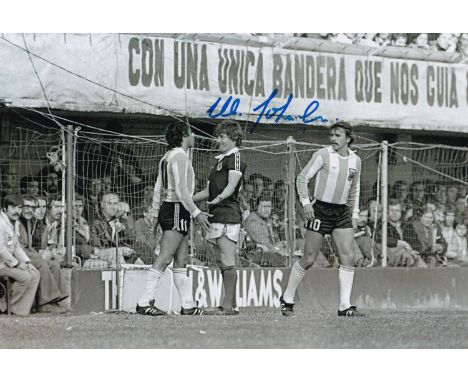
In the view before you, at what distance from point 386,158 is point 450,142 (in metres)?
2.69

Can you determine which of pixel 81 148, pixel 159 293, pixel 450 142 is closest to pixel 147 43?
pixel 81 148

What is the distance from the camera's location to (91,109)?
12.3 metres

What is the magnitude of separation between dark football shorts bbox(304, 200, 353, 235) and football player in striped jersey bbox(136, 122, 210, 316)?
3.51 feet

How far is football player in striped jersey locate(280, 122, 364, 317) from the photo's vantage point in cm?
1016

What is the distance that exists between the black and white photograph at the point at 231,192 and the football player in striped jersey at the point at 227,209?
2cm

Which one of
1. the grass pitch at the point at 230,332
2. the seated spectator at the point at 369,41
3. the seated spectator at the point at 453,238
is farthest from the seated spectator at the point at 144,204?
the seated spectator at the point at 453,238

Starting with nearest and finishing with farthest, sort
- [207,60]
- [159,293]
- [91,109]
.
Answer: [159,293]
[91,109]
[207,60]

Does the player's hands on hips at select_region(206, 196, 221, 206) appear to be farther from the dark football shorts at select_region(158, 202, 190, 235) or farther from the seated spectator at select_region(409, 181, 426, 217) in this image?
the seated spectator at select_region(409, 181, 426, 217)

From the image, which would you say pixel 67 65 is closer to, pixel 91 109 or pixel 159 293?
pixel 91 109

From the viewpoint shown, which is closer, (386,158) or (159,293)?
(159,293)

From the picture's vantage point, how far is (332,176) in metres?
10.2

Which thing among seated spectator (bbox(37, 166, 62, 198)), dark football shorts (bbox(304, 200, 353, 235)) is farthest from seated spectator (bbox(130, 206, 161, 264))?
dark football shorts (bbox(304, 200, 353, 235))

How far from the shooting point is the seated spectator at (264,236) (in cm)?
1251

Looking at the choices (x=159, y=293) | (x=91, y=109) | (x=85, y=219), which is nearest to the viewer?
(x=159, y=293)
